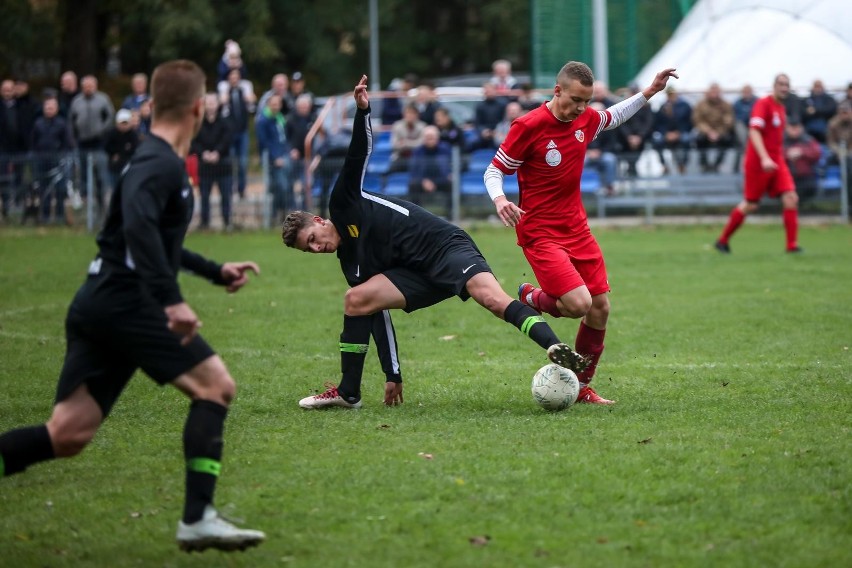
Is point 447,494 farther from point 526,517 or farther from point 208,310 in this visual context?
point 208,310

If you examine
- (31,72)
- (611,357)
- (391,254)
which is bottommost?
(611,357)

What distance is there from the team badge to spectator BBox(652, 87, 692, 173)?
13264mm

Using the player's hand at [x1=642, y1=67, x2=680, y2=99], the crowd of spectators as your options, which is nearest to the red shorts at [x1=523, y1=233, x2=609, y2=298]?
the player's hand at [x1=642, y1=67, x2=680, y2=99]

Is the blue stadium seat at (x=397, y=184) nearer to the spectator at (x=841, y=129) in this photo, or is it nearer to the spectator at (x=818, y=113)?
the spectator at (x=818, y=113)

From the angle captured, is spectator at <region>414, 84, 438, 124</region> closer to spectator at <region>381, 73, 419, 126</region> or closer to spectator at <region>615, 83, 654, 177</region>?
spectator at <region>381, 73, 419, 126</region>

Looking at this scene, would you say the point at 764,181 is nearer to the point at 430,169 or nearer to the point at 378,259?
the point at 430,169

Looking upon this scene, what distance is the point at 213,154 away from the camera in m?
19.8

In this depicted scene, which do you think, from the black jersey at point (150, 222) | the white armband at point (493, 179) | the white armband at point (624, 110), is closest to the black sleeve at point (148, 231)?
the black jersey at point (150, 222)

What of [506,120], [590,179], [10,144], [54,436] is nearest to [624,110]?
[54,436]

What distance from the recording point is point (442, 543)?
4836mm

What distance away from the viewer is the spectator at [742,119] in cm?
2047

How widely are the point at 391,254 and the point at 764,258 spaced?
963 cm

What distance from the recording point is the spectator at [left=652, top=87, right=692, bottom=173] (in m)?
20.6

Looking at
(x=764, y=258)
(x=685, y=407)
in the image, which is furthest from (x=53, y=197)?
(x=685, y=407)
